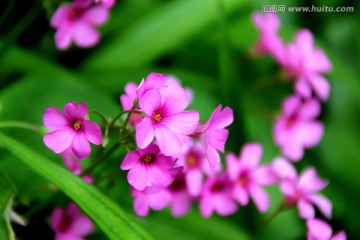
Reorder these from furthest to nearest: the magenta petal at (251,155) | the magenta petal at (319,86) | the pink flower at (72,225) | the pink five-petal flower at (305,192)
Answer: the magenta petal at (319,86)
the magenta petal at (251,155)
the pink five-petal flower at (305,192)
the pink flower at (72,225)

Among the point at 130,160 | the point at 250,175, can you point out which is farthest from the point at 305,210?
the point at 130,160

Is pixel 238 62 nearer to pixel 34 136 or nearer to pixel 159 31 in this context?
pixel 159 31

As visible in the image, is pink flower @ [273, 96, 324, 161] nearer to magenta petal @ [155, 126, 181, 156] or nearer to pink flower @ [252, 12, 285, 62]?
pink flower @ [252, 12, 285, 62]

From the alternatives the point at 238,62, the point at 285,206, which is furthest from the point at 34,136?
the point at 238,62

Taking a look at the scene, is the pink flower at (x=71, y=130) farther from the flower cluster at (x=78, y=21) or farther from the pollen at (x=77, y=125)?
the flower cluster at (x=78, y=21)

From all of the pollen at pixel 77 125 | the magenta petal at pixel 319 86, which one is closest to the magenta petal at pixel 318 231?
the pollen at pixel 77 125

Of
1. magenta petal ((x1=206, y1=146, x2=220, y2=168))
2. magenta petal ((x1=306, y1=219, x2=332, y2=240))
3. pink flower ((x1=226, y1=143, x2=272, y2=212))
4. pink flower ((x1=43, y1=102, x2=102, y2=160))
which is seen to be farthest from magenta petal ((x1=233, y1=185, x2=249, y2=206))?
pink flower ((x1=43, y1=102, x2=102, y2=160))
